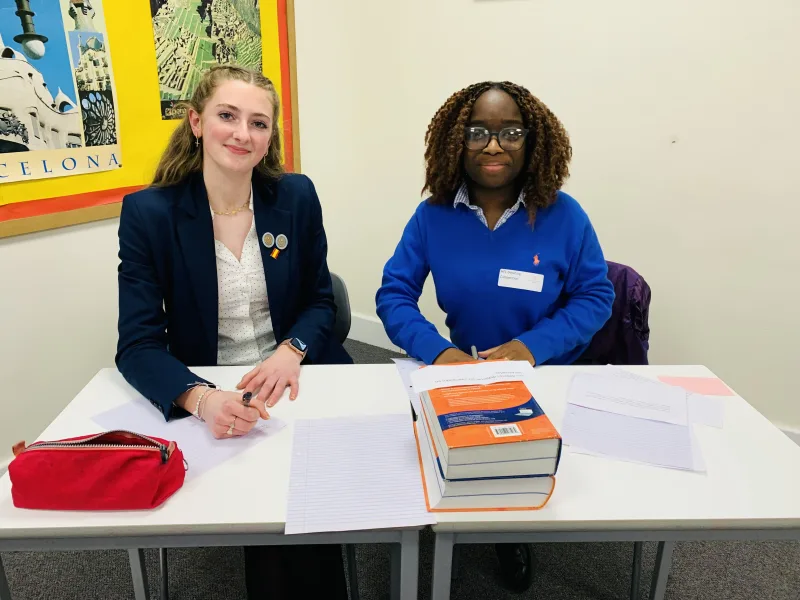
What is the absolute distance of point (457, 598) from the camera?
5.36 ft

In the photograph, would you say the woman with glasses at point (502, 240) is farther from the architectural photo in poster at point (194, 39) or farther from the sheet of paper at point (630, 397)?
the architectural photo in poster at point (194, 39)

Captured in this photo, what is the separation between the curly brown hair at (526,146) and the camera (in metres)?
1.54

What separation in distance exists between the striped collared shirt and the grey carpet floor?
1053mm

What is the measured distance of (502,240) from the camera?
1.58 metres

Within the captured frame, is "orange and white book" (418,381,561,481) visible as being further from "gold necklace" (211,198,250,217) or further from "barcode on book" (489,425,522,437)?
"gold necklace" (211,198,250,217)

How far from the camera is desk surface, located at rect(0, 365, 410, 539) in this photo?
89 cm

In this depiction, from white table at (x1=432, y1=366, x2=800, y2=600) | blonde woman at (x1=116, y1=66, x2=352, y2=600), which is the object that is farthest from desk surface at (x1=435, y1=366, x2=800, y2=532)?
blonde woman at (x1=116, y1=66, x2=352, y2=600)

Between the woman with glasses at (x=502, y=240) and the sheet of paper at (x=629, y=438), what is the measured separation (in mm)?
320

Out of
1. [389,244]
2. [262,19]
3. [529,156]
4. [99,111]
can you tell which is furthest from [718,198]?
[99,111]

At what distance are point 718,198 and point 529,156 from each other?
104 cm

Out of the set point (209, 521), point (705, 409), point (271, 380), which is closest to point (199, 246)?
point (271, 380)

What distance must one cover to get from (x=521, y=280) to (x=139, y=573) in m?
1.23

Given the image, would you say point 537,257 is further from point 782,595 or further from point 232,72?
point 782,595

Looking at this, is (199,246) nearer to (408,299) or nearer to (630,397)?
(408,299)
